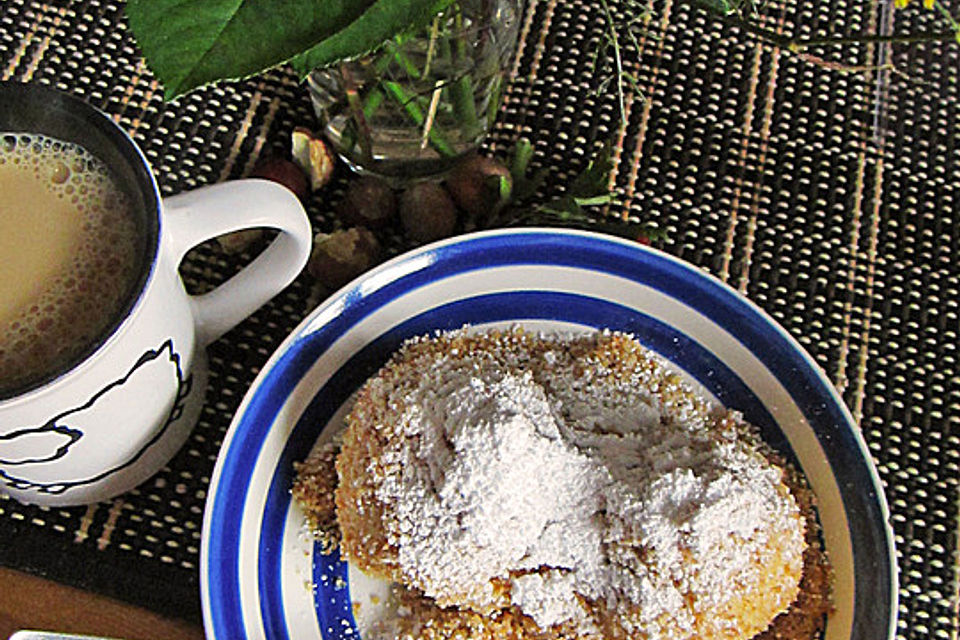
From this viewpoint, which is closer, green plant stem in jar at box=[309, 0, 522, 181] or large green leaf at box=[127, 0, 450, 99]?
large green leaf at box=[127, 0, 450, 99]

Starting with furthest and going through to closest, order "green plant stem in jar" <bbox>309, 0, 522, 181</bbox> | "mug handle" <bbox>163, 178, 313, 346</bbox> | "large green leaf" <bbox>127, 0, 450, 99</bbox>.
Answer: "green plant stem in jar" <bbox>309, 0, 522, 181</bbox>
"mug handle" <bbox>163, 178, 313, 346</bbox>
"large green leaf" <bbox>127, 0, 450, 99</bbox>

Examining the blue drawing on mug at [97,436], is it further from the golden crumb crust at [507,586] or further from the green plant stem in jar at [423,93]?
the green plant stem in jar at [423,93]

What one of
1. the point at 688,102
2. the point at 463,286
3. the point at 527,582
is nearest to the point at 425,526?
the point at 527,582

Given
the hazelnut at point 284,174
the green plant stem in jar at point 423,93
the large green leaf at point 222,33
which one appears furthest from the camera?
the hazelnut at point 284,174

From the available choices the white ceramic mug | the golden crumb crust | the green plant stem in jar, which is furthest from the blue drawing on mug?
the green plant stem in jar

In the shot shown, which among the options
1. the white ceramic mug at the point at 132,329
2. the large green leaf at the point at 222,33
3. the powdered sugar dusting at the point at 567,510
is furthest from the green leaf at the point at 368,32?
the powdered sugar dusting at the point at 567,510

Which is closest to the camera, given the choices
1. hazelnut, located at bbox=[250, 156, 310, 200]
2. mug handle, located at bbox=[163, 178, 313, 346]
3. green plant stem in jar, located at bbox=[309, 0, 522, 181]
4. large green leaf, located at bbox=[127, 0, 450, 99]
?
large green leaf, located at bbox=[127, 0, 450, 99]

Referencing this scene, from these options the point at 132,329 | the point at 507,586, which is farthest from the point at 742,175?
the point at 132,329

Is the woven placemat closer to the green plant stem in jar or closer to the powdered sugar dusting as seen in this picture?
the green plant stem in jar
